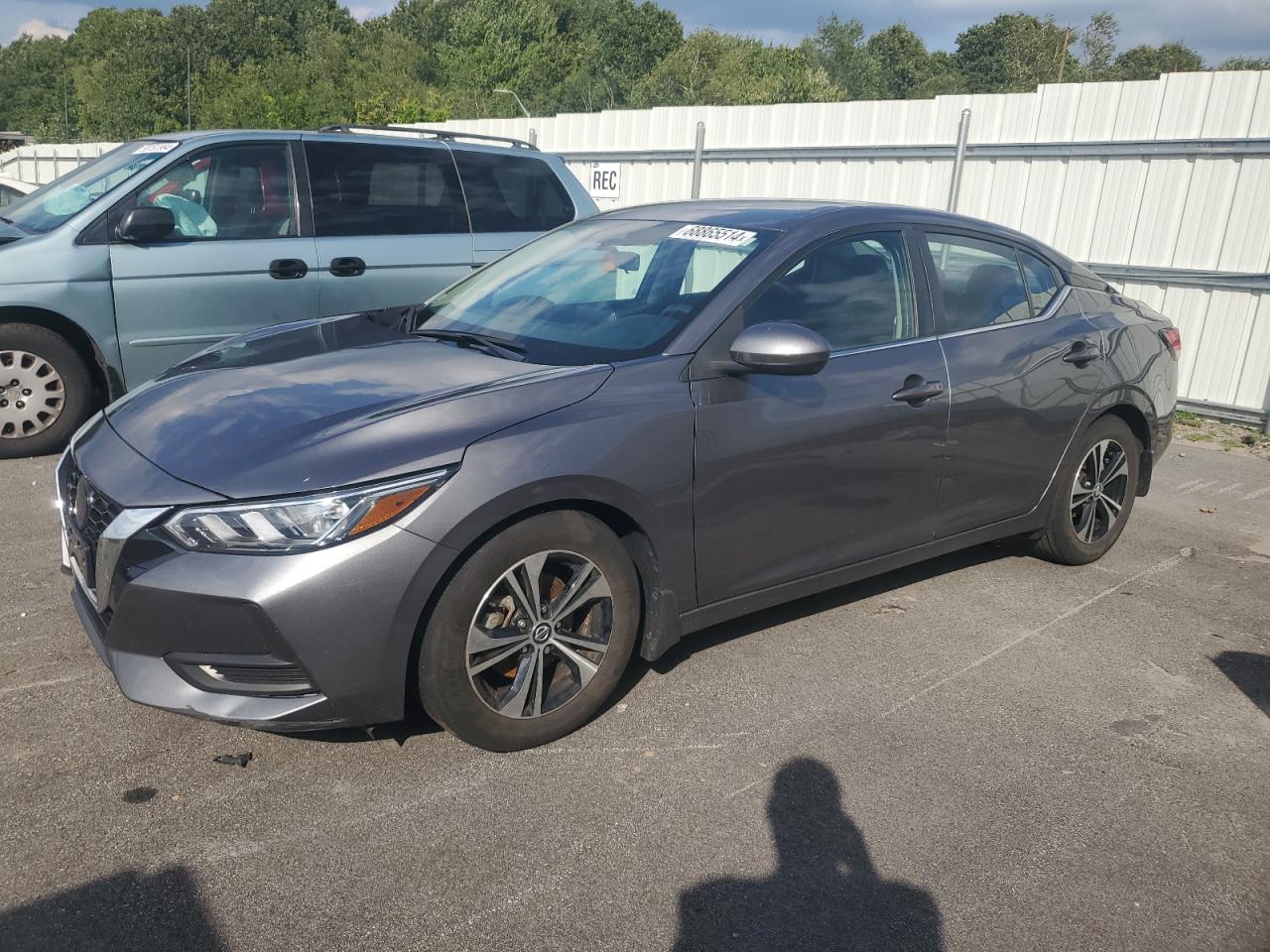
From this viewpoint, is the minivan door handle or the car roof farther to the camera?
the minivan door handle

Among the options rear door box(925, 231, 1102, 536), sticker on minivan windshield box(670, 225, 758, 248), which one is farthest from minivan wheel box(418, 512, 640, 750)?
rear door box(925, 231, 1102, 536)

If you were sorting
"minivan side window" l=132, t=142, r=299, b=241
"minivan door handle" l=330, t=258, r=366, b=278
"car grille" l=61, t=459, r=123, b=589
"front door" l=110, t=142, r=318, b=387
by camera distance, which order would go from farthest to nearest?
"minivan door handle" l=330, t=258, r=366, b=278 → "minivan side window" l=132, t=142, r=299, b=241 → "front door" l=110, t=142, r=318, b=387 → "car grille" l=61, t=459, r=123, b=589

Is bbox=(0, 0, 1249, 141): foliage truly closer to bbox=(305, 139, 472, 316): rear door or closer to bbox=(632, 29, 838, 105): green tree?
bbox=(632, 29, 838, 105): green tree

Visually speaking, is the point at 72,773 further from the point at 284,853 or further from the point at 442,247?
the point at 442,247

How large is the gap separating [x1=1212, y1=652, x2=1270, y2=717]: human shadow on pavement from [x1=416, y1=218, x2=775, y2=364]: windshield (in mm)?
2432

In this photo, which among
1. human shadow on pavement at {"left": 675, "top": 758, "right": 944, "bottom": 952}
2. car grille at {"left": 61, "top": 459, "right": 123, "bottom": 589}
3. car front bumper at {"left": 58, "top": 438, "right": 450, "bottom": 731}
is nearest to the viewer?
human shadow on pavement at {"left": 675, "top": 758, "right": 944, "bottom": 952}

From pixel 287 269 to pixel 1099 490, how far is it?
473 centimetres

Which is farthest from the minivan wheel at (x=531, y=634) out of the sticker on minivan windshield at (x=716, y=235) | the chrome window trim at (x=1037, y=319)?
the chrome window trim at (x=1037, y=319)

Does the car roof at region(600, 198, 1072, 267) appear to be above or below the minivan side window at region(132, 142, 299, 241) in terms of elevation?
above

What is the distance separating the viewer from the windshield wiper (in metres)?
3.73

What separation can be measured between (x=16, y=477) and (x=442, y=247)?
2867 millimetres

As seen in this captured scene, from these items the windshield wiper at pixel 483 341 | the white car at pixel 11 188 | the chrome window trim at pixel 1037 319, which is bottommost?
the white car at pixel 11 188

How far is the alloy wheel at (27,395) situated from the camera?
20.3ft

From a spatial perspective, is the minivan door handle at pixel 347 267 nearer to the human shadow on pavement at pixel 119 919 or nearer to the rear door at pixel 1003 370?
the rear door at pixel 1003 370
